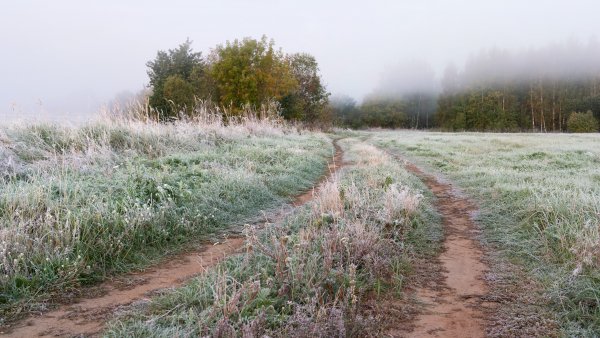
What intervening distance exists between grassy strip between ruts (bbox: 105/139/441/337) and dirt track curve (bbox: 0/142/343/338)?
317mm

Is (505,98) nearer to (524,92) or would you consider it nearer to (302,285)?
(524,92)

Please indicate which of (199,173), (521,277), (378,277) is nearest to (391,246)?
(378,277)

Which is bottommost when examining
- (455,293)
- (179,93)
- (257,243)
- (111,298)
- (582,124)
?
(455,293)

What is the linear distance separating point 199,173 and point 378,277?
5.01 metres

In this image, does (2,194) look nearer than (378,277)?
No

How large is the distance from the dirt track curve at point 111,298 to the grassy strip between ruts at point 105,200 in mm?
235

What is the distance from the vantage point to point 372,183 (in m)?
8.28

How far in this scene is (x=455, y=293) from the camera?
419 centimetres

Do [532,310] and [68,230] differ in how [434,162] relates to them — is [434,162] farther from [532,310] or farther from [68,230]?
[68,230]

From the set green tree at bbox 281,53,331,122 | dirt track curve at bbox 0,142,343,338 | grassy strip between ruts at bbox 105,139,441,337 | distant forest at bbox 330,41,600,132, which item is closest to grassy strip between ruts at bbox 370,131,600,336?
grassy strip between ruts at bbox 105,139,441,337

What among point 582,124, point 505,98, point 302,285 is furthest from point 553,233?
point 505,98

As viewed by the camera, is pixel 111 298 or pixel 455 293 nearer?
pixel 111 298

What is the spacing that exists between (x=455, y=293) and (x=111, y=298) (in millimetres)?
3498

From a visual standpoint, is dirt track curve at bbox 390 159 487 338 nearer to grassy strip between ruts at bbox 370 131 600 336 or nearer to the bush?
grassy strip between ruts at bbox 370 131 600 336
